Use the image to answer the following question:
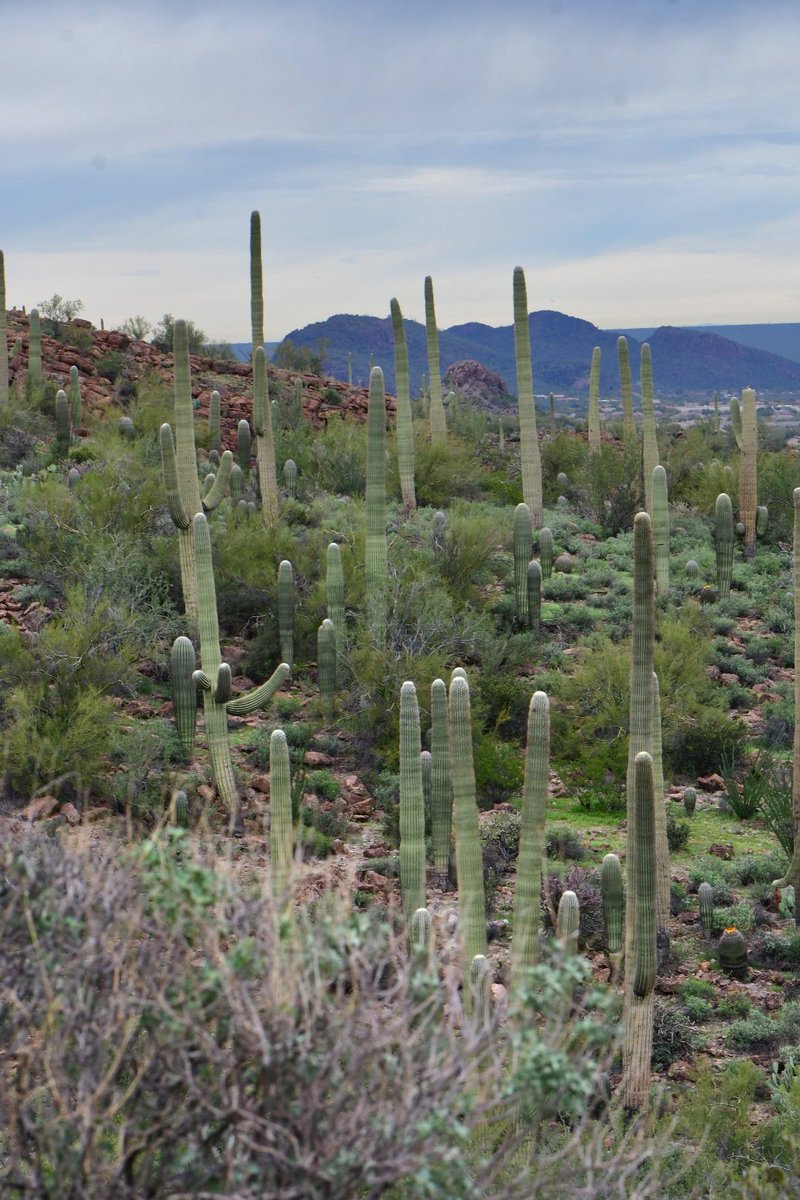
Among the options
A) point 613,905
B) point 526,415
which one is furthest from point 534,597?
point 613,905

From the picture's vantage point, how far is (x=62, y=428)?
24.4m

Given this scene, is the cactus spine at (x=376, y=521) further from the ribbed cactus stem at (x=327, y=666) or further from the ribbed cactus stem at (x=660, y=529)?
the ribbed cactus stem at (x=660, y=529)

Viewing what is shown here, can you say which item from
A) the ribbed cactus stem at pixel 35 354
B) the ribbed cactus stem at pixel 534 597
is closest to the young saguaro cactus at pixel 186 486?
the ribbed cactus stem at pixel 534 597

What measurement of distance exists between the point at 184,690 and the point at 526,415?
444 inches

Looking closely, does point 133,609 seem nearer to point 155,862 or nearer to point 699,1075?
point 699,1075

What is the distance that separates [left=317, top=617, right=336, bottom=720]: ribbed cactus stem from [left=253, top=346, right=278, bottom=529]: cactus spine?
19.3 ft

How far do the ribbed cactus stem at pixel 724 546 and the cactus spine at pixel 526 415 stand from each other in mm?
3448

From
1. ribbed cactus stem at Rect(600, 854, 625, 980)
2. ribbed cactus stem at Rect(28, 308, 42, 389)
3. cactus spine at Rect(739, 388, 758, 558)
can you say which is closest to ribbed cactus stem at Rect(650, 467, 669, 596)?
cactus spine at Rect(739, 388, 758, 558)

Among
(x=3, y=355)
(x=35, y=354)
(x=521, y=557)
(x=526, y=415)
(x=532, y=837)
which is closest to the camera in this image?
(x=532, y=837)

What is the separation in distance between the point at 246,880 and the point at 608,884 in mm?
2597

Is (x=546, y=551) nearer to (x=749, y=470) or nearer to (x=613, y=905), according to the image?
(x=749, y=470)

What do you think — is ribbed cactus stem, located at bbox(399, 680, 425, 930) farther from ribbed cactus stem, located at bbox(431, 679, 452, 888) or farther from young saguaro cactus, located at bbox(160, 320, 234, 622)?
young saguaro cactus, located at bbox(160, 320, 234, 622)

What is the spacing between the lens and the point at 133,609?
51.8 feet

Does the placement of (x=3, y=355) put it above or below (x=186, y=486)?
above
